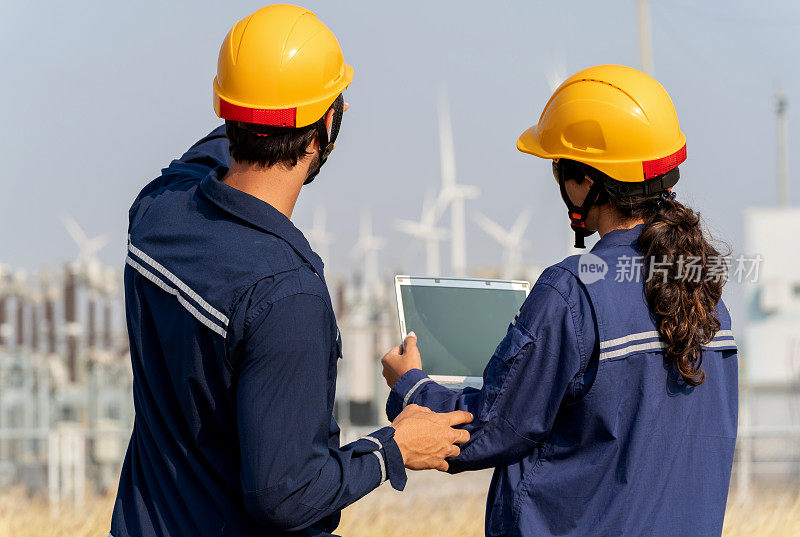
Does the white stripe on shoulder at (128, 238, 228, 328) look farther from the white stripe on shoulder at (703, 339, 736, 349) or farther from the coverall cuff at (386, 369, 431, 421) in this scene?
the white stripe on shoulder at (703, 339, 736, 349)

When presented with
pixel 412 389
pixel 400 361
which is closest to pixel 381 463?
pixel 412 389

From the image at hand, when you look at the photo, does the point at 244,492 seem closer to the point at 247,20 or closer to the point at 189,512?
the point at 189,512

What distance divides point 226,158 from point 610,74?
47.9 inches

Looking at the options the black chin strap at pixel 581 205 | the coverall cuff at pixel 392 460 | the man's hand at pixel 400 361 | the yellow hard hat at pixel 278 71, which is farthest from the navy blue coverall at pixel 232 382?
the black chin strap at pixel 581 205

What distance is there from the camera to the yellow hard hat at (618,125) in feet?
9.24

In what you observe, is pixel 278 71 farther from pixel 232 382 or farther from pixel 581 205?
pixel 581 205

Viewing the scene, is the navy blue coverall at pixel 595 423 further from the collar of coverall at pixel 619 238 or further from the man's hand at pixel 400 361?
the man's hand at pixel 400 361

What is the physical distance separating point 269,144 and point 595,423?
1150 millimetres

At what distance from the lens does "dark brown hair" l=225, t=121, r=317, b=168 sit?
2395mm

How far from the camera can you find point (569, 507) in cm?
264

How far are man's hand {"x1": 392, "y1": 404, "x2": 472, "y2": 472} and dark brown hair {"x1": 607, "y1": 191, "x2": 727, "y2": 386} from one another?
0.61 meters

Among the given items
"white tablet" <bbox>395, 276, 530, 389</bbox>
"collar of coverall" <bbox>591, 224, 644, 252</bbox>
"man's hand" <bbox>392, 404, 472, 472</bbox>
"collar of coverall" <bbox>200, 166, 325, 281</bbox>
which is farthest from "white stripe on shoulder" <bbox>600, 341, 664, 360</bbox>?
"collar of coverall" <bbox>200, 166, 325, 281</bbox>

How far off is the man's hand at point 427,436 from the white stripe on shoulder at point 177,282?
23.6 inches

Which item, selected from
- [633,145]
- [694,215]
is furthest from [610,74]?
[694,215]
